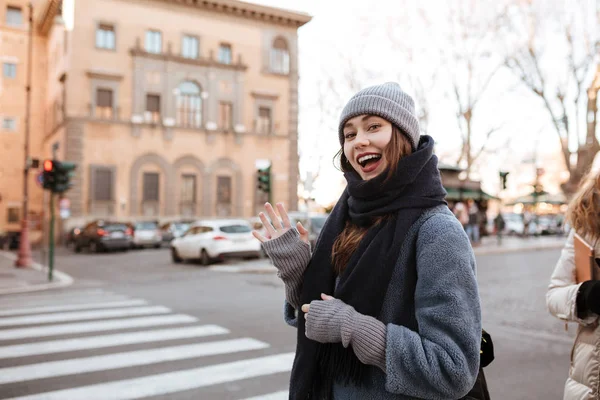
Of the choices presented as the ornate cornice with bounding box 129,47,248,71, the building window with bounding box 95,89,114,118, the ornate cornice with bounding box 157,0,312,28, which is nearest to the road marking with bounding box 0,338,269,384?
the building window with bounding box 95,89,114,118

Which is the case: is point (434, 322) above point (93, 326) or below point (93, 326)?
above

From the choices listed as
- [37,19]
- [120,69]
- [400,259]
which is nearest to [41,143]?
[37,19]

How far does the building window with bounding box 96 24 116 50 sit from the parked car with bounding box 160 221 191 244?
12.7 m

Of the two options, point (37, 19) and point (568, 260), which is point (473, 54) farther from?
point (37, 19)

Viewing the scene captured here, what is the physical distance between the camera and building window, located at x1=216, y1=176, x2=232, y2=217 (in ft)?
128

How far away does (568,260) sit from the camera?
9.45 feet

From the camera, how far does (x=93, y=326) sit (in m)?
7.94

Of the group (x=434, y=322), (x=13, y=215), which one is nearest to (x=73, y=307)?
(x=434, y=322)

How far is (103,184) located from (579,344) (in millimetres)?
35521

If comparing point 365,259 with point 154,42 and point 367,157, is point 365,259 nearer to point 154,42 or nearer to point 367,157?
point 367,157

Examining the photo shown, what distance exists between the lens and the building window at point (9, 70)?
43250 millimetres

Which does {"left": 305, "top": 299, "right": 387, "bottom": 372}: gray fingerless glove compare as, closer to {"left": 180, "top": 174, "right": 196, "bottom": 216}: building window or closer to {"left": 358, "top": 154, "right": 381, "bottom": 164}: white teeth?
{"left": 358, "top": 154, "right": 381, "bottom": 164}: white teeth

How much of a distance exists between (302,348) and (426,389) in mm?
485

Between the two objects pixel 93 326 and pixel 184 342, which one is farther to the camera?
pixel 93 326
